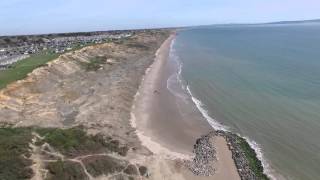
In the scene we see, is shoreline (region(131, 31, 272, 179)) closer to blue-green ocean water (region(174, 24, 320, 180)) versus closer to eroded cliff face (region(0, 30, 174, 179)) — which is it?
eroded cliff face (region(0, 30, 174, 179))

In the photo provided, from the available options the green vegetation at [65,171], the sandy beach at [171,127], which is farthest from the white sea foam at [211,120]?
the green vegetation at [65,171]

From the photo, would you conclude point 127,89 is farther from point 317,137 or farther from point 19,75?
point 317,137

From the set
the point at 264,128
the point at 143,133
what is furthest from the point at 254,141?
the point at 143,133

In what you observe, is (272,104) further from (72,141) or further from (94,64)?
(94,64)

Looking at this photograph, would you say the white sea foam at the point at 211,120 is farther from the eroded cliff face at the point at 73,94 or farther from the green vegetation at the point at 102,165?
the green vegetation at the point at 102,165

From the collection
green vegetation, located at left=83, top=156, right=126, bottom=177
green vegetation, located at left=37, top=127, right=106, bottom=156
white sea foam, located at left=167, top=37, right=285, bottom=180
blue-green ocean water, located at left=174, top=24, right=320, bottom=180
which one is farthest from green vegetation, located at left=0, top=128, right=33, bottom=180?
blue-green ocean water, located at left=174, top=24, right=320, bottom=180

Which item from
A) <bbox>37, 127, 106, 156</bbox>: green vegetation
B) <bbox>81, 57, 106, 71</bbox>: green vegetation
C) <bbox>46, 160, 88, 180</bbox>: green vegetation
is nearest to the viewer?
<bbox>46, 160, 88, 180</bbox>: green vegetation
